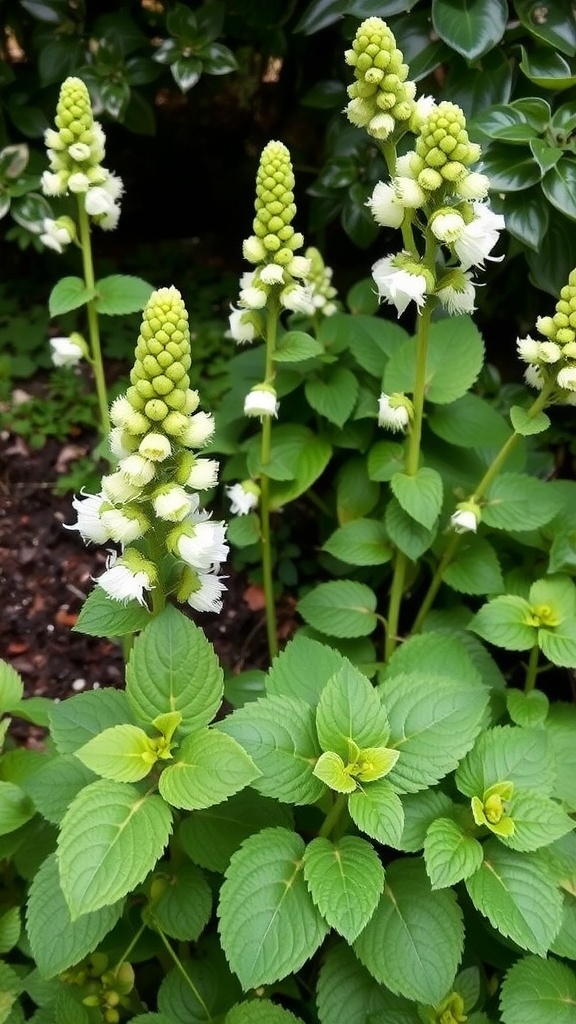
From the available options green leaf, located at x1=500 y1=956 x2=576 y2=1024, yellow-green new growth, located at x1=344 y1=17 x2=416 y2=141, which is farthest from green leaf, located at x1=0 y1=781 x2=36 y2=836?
yellow-green new growth, located at x1=344 y1=17 x2=416 y2=141

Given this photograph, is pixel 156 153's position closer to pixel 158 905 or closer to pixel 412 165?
pixel 412 165

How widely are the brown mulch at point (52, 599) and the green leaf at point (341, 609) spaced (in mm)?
510

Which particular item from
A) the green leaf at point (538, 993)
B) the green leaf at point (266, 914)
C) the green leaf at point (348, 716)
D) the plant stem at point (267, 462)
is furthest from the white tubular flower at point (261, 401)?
the green leaf at point (538, 993)

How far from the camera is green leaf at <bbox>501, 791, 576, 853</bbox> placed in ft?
4.25

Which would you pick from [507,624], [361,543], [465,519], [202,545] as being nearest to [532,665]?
[507,624]

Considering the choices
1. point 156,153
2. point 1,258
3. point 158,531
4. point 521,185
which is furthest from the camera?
point 156,153

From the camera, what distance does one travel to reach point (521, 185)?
182cm

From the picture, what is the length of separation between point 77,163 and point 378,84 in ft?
2.36

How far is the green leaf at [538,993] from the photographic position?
4.31ft

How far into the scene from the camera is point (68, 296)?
1.82 metres

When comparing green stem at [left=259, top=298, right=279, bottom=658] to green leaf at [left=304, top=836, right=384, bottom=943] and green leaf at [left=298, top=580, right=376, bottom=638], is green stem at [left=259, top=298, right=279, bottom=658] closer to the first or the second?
green leaf at [left=298, top=580, right=376, bottom=638]

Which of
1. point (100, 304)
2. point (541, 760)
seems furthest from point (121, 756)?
point (100, 304)

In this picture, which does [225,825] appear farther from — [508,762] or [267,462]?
[267,462]

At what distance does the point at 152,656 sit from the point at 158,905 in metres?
0.47
